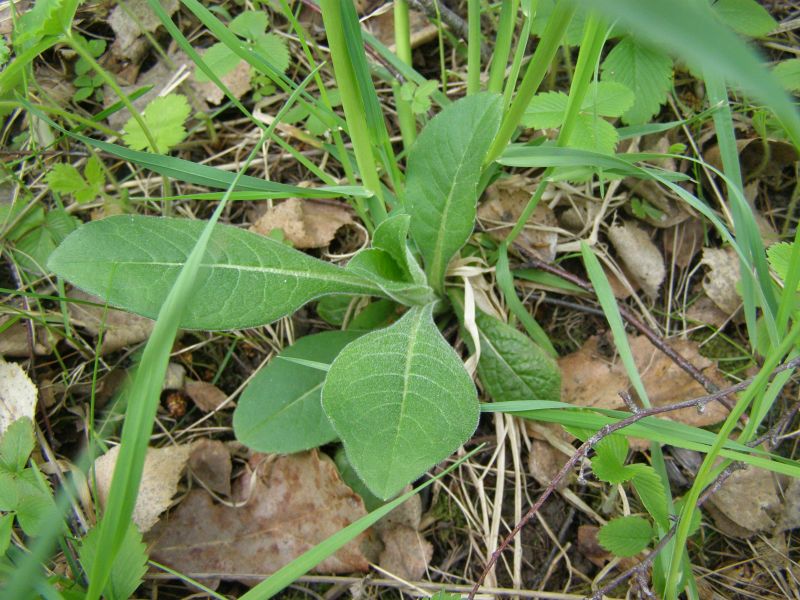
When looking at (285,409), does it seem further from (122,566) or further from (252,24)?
(252,24)

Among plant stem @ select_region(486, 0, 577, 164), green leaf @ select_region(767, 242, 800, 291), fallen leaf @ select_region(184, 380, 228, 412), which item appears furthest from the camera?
fallen leaf @ select_region(184, 380, 228, 412)

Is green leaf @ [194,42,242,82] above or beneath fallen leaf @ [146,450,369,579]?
above

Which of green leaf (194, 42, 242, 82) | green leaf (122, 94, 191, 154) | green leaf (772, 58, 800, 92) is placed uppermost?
green leaf (194, 42, 242, 82)

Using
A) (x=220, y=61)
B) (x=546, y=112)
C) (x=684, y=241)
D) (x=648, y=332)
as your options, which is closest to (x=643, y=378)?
(x=648, y=332)

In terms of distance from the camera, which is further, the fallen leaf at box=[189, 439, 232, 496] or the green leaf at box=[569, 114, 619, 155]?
the fallen leaf at box=[189, 439, 232, 496]

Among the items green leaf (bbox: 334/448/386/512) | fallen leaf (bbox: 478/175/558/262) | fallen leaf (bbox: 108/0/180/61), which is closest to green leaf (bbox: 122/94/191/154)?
fallen leaf (bbox: 108/0/180/61)

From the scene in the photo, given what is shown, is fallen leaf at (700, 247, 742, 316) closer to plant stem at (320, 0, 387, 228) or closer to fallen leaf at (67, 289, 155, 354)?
plant stem at (320, 0, 387, 228)

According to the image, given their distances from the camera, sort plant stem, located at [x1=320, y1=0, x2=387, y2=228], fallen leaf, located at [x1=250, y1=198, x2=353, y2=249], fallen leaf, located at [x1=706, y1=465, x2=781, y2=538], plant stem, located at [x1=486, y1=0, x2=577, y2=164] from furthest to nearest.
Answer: fallen leaf, located at [x1=250, y1=198, x2=353, y2=249] → fallen leaf, located at [x1=706, y1=465, x2=781, y2=538] → plant stem, located at [x1=320, y1=0, x2=387, y2=228] → plant stem, located at [x1=486, y1=0, x2=577, y2=164]
